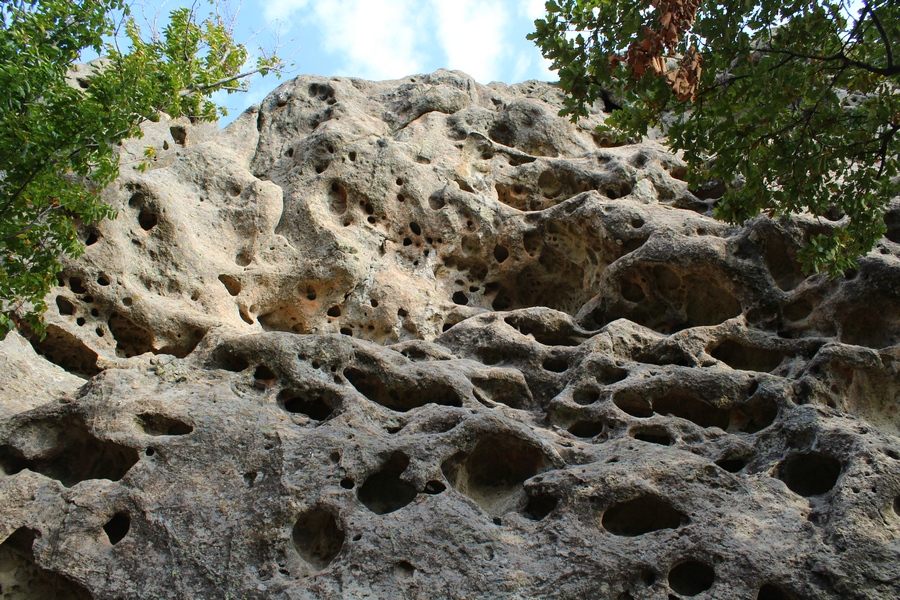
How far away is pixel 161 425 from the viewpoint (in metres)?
6.01

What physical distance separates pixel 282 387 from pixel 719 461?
3.60 m

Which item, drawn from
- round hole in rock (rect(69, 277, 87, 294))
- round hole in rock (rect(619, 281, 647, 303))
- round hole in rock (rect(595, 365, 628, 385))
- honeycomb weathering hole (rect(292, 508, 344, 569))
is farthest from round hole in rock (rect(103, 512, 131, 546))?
round hole in rock (rect(619, 281, 647, 303))

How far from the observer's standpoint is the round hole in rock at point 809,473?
18.8ft

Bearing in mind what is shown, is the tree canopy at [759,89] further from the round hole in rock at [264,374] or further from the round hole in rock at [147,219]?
the round hole in rock at [147,219]

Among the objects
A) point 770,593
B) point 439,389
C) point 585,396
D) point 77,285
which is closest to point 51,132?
point 77,285

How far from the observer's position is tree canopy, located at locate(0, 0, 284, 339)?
22.1ft

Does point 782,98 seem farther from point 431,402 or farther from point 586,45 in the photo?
point 431,402

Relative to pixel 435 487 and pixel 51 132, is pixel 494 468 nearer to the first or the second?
pixel 435 487

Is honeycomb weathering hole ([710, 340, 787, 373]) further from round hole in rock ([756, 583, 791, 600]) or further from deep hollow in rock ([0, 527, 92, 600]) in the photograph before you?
deep hollow in rock ([0, 527, 92, 600])

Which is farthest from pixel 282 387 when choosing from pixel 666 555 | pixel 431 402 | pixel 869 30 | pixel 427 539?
pixel 869 30

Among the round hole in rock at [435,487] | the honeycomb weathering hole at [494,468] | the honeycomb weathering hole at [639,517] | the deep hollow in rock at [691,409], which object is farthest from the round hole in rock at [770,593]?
the deep hollow in rock at [691,409]

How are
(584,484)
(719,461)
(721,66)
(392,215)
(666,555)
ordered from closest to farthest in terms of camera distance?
(666,555)
(584,484)
(719,461)
(721,66)
(392,215)

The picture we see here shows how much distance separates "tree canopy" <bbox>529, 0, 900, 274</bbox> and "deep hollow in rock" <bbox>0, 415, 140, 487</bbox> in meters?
4.70

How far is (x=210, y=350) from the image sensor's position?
22.8 feet
